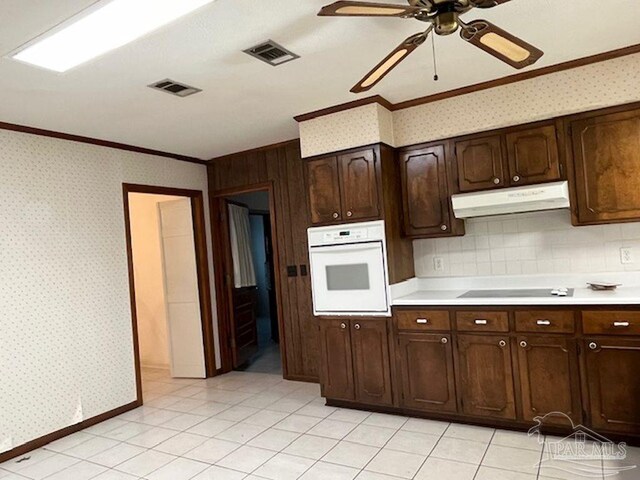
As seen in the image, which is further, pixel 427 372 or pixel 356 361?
pixel 356 361

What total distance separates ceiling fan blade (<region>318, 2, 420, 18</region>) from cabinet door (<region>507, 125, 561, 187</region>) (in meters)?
1.83

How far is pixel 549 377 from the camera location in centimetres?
287

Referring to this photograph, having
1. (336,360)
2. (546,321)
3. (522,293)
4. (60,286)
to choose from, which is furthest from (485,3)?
(60,286)

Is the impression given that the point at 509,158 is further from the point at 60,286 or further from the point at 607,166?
the point at 60,286

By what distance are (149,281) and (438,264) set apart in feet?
12.8

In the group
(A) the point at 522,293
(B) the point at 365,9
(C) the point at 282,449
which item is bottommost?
(C) the point at 282,449

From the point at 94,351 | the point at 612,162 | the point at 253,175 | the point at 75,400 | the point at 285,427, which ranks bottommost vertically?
the point at 285,427

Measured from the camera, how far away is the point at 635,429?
8.66 feet

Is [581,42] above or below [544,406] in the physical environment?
above

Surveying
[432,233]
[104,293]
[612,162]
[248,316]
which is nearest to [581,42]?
[612,162]

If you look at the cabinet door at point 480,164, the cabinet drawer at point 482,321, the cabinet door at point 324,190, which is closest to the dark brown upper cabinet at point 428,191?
the cabinet door at point 480,164

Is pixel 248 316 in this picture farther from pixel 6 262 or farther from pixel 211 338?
pixel 6 262

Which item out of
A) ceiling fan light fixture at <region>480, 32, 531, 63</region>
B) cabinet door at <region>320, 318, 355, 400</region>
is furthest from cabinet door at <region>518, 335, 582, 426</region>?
ceiling fan light fixture at <region>480, 32, 531, 63</region>

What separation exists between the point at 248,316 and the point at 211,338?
71cm
